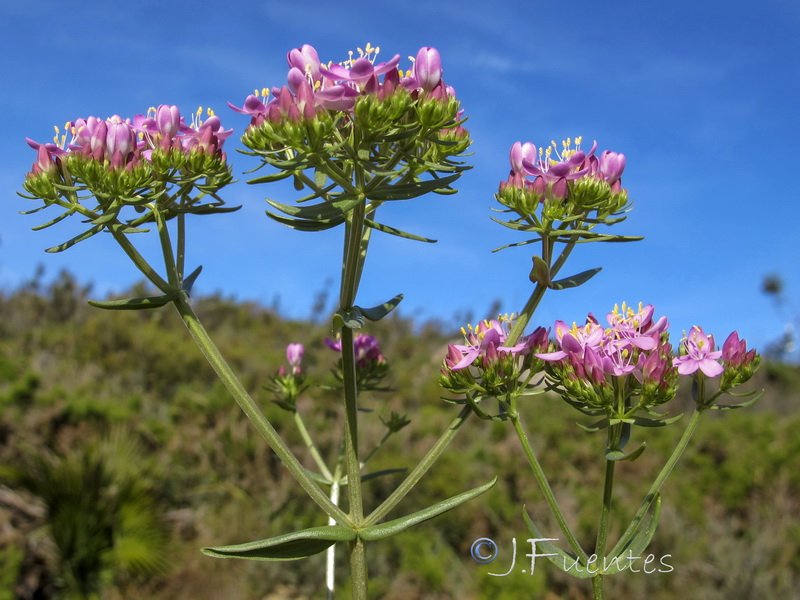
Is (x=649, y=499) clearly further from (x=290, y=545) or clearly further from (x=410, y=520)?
(x=290, y=545)

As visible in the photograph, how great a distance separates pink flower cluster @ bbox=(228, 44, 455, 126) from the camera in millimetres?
1739

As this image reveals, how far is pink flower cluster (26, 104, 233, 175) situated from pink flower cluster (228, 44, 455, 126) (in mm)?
278

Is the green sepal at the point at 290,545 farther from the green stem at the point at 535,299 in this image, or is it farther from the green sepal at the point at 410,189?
the green sepal at the point at 410,189

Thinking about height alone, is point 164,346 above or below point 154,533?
above

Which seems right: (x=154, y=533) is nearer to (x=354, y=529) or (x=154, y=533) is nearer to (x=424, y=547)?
(x=424, y=547)

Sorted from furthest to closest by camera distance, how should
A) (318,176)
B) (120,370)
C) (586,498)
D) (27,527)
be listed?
(120,370), (586,498), (27,527), (318,176)

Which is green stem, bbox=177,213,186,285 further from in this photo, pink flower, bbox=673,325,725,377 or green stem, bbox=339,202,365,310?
pink flower, bbox=673,325,725,377

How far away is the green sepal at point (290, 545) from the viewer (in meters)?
1.70

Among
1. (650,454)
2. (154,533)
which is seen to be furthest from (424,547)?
(650,454)

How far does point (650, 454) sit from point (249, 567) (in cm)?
681

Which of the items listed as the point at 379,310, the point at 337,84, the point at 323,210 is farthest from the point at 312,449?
the point at 337,84

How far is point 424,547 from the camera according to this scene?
8.65 metres

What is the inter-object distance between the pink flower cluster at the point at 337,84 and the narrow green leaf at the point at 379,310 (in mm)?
566

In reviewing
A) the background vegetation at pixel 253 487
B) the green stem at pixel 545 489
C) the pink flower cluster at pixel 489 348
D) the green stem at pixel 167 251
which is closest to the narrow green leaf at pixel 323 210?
the green stem at pixel 167 251
